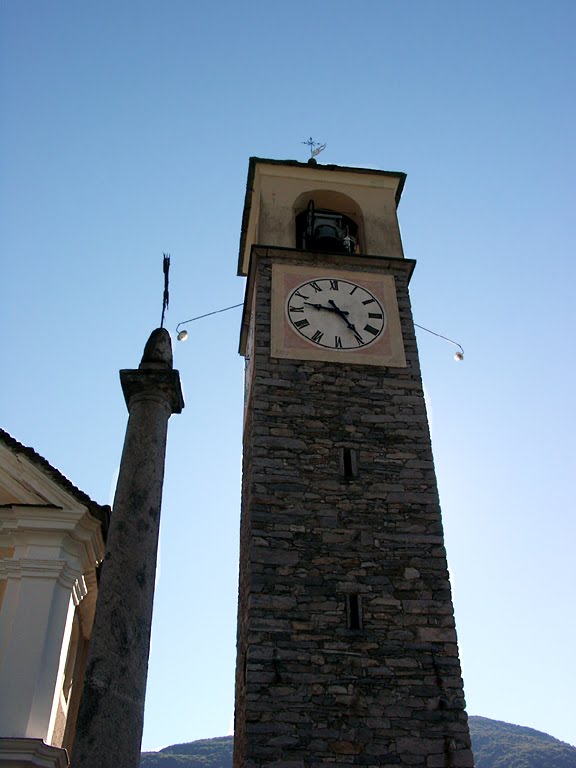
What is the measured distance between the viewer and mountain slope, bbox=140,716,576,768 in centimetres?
4191

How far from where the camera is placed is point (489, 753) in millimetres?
45250

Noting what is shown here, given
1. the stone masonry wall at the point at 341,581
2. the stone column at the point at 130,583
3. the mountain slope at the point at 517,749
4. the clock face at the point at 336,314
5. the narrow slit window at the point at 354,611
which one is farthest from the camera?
the mountain slope at the point at 517,749

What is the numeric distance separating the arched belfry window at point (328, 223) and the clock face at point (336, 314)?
2.49ft

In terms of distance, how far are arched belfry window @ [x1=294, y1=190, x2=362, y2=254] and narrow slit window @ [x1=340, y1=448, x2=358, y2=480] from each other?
3483 millimetres

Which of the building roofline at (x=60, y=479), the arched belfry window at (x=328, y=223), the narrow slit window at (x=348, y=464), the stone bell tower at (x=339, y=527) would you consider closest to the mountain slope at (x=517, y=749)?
the arched belfry window at (x=328, y=223)

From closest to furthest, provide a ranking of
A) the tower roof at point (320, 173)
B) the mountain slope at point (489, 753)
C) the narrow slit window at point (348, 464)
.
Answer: the narrow slit window at point (348, 464)
the tower roof at point (320, 173)
the mountain slope at point (489, 753)

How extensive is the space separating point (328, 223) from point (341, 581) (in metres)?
6.19

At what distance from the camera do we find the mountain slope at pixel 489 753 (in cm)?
4191

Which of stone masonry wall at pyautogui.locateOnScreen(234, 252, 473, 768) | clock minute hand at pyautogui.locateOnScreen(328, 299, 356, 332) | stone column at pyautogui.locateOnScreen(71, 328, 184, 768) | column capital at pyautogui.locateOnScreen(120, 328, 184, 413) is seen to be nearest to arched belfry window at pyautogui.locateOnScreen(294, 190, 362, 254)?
clock minute hand at pyautogui.locateOnScreen(328, 299, 356, 332)

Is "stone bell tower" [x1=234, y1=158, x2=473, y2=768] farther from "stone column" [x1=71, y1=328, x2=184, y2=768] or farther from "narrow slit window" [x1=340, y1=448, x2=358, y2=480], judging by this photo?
"stone column" [x1=71, y1=328, x2=184, y2=768]

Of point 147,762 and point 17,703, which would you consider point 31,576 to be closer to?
point 17,703

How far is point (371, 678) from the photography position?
8.08 meters

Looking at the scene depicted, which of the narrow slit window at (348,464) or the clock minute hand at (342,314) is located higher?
the clock minute hand at (342,314)

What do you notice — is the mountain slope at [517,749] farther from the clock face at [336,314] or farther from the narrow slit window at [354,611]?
the narrow slit window at [354,611]
